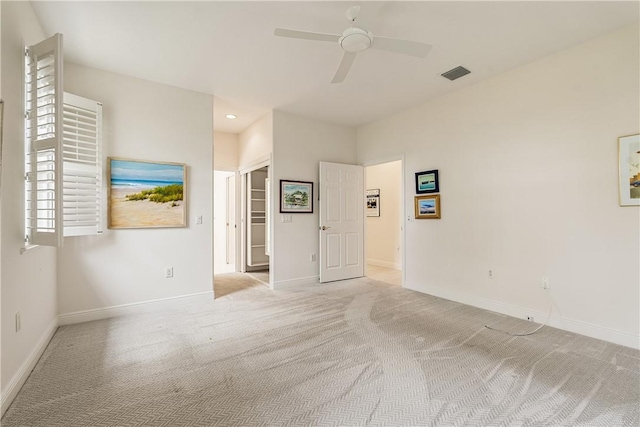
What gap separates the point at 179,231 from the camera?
3.61m

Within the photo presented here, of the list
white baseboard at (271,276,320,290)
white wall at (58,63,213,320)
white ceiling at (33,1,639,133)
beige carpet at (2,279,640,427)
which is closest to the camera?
beige carpet at (2,279,640,427)

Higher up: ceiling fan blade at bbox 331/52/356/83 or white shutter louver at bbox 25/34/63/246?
ceiling fan blade at bbox 331/52/356/83

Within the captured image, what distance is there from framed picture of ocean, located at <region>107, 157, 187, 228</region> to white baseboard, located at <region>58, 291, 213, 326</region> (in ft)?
2.96

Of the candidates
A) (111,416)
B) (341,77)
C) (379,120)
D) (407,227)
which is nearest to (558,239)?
(407,227)

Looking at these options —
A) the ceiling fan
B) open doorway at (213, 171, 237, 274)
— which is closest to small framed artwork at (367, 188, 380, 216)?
open doorway at (213, 171, 237, 274)

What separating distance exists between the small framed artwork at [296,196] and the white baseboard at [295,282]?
109 cm

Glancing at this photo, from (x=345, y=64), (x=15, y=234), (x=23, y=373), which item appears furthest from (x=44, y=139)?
(x=345, y=64)

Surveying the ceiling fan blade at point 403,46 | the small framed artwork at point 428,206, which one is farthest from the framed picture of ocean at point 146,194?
the small framed artwork at point 428,206

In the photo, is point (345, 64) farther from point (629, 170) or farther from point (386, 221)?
point (386, 221)

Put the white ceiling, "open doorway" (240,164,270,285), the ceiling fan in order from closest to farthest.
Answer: the ceiling fan < the white ceiling < "open doorway" (240,164,270,285)

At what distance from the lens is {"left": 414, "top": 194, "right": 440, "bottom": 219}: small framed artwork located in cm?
399

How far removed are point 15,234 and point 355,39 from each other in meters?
2.70

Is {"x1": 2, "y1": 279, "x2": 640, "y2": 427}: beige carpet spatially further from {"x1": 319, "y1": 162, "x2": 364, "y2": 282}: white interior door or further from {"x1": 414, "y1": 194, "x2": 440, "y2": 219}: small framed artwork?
{"x1": 319, "y1": 162, "x2": 364, "y2": 282}: white interior door

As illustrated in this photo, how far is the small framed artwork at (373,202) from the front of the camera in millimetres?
6457
